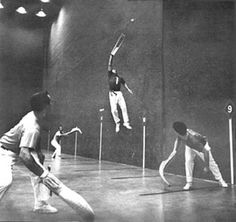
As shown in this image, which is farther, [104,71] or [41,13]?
[104,71]

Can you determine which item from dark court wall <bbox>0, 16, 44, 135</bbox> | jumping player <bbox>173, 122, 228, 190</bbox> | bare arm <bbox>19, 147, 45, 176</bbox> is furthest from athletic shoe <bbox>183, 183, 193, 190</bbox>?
dark court wall <bbox>0, 16, 44, 135</bbox>

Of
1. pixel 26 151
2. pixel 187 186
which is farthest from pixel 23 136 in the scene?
pixel 187 186

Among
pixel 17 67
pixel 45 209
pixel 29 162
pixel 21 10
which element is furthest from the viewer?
pixel 21 10

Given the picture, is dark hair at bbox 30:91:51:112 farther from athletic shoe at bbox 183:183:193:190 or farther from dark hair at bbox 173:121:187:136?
athletic shoe at bbox 183:183:193:190

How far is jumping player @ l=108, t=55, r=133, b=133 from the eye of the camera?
3.07 metres

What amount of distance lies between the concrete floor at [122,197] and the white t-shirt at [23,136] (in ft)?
0.55

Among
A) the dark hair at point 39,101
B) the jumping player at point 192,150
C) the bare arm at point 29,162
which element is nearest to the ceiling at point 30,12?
the dark hair at point 39,101

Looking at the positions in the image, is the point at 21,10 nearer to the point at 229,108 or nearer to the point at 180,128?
the point at 180,128

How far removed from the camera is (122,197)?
2.17 metres

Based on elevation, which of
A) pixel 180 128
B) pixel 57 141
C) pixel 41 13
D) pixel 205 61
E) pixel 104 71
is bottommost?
pixel 57 141

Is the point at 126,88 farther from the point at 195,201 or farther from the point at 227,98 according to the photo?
the point at 195,201

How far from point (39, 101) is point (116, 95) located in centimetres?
139

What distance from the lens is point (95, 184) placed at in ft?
7.51

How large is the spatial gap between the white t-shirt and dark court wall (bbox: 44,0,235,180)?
0.53m
